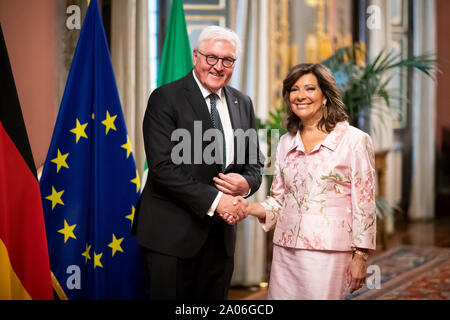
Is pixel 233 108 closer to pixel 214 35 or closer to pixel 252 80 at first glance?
pixel 214 35

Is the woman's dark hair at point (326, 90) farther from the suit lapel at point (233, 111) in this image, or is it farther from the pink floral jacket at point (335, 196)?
the suit lapel at point (233, 111)

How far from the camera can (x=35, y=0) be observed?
3.37 meters

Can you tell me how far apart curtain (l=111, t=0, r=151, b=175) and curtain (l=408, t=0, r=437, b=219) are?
555 cm

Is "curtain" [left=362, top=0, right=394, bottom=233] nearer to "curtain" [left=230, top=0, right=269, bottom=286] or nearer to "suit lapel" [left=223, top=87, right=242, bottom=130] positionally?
"curtain" [left=230, top=0, right=269, bottom=286]

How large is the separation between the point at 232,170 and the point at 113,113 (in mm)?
977

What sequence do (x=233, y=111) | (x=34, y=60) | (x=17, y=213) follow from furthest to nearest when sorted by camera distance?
(x=34, y=60) < (x=17, y=213) < (x=233, y=111)

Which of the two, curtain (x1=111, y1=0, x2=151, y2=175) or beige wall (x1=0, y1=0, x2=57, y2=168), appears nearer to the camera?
beige wall (x1=0, y1=0, x2=57, y2=168)

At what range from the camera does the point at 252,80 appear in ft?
16.0

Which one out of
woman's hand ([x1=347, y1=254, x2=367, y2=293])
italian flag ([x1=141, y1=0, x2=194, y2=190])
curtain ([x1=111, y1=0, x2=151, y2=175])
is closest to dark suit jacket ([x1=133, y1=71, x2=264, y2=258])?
woman's hand ([x1=347, y1=254, x2=367, y2=293])

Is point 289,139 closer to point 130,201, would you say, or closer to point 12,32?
point 130,201

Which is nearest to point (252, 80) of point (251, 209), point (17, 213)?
point (251, 209)

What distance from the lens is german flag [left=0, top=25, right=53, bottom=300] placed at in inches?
114

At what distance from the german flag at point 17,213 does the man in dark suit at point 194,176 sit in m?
0.60

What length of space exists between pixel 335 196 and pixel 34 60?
75.0 inches
